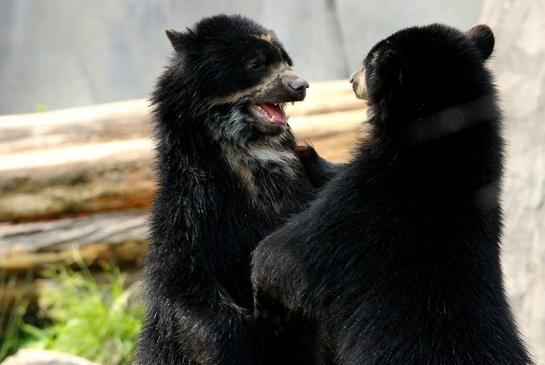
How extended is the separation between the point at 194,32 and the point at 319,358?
1.58 metres

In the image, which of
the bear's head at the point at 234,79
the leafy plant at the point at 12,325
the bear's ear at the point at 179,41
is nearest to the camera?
the bear's head at the point at 234,79

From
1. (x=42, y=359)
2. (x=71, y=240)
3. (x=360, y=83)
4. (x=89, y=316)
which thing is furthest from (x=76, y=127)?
(x=360, y=83)

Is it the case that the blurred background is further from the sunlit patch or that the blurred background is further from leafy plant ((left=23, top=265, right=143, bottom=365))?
the sunlit patch

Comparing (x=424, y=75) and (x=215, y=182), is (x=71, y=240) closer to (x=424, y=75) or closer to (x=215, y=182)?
(x=215, y=182)

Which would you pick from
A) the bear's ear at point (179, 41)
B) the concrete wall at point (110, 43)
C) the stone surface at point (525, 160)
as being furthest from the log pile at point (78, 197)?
the concrete wall at point (110, 43)

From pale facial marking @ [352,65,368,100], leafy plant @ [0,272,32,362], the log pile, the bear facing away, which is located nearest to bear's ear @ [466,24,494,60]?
the bear facing away

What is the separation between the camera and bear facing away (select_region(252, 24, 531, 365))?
12.8ft

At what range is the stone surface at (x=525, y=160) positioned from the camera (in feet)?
19.7

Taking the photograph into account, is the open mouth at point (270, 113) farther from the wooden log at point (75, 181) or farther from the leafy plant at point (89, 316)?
the leafy plant at point (89, 316)

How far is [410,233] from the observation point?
396 centimetres

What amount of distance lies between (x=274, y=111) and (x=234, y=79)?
9.5 inches

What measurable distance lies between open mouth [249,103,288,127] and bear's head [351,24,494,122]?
1.96ft

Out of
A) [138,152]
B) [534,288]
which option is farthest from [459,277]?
[138,152]

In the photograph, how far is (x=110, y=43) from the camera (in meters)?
14.3
